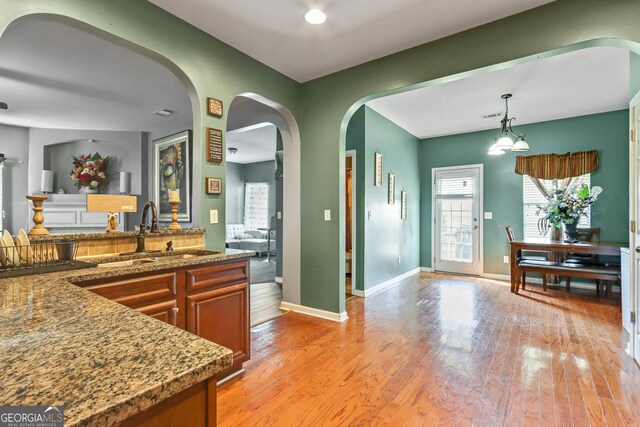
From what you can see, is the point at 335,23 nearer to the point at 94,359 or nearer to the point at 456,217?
the point at 94,359

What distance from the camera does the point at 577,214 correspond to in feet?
14.5

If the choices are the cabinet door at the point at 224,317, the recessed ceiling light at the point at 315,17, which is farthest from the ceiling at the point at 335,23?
the cabinet door at the point at 224,317

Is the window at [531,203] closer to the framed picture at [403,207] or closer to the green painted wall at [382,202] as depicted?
the green painted wall at [382,202]

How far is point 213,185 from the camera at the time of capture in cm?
262

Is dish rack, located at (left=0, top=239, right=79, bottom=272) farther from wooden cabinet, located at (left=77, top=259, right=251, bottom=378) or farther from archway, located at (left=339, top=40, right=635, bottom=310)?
archway, located at (left=339, top=40, right=635, bottom=310)

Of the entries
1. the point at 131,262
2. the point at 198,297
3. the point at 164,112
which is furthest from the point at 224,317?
the point at 164,112

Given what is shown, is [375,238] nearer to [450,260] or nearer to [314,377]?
[450,260]

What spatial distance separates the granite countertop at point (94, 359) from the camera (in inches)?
19.7

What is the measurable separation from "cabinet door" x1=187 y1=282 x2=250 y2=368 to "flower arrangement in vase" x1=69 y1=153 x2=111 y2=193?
5.17 meters

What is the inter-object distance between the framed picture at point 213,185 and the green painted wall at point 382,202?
2.23 metres

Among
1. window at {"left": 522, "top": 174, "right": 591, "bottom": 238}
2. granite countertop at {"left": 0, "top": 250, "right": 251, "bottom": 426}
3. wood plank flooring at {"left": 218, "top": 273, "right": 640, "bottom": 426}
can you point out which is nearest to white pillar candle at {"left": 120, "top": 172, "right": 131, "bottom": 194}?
wood plank flooring at {"left": 218, "top": 273, "right": 640, "bottom": 426}

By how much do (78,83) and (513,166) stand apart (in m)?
6.37

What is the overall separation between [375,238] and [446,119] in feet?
7.32

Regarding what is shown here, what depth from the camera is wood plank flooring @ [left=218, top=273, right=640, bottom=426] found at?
1.81 metres
